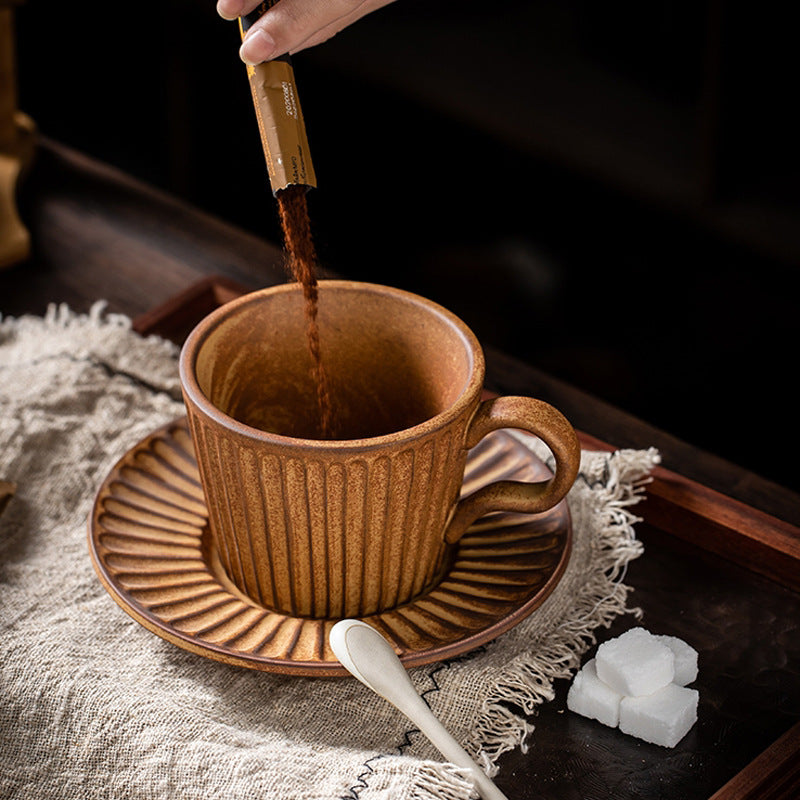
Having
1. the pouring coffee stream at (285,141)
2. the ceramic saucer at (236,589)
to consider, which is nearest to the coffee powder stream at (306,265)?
the pouring coffee stream at (285,141)

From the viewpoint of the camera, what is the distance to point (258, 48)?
645 mm

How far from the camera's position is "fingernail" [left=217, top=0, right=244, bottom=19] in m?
0.67

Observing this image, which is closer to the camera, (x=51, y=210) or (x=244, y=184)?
(x=51, y=210)

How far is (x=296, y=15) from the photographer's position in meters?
0.68

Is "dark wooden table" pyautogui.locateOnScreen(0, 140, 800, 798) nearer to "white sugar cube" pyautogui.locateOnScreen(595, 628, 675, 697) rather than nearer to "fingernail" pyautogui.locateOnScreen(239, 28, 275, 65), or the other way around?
"white sugar cube" pyautogui.locateOnScreen(595, 628, 675, 697)

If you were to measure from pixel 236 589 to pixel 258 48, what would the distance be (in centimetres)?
35

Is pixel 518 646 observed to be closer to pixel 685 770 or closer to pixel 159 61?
pixel 685 770

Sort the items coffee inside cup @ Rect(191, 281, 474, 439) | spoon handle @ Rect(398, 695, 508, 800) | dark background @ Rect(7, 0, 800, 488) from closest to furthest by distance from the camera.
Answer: spoon handle @ Rect(398, 695, 508, 800), coffee inside cup @ Rect(191, 281, 474, 439), dark background @ Rect(7, 0, 800, 488)

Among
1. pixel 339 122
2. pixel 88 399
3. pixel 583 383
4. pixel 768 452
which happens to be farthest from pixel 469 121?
pixel 88 399

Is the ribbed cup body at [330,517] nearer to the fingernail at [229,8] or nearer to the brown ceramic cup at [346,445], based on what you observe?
the brown ceramic cup at [346,445]

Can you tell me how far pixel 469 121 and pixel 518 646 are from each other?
1072 millimetres

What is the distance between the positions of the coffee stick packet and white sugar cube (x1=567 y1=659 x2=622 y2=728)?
0.34m

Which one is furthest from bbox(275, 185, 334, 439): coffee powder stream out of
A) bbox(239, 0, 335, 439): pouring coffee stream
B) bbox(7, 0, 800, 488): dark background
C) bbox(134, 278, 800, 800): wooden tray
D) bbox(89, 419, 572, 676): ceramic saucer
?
bbox(7, 0, 800, 488): dark background

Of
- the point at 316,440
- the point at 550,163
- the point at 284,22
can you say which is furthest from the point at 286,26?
the point at 550,163
